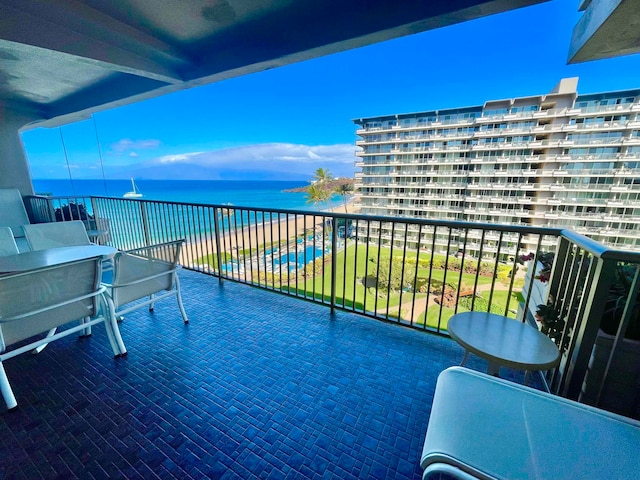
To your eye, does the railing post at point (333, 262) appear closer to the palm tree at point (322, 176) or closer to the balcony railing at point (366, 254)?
the balcony railing at point (366, 254)

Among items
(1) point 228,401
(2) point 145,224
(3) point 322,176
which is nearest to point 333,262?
(1) point 228,401

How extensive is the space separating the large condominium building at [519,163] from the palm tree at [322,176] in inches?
175

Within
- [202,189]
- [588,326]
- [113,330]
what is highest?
[588,326]

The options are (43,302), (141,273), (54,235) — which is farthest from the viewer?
(54,235)

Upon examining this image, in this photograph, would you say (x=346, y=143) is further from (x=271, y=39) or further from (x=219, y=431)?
(x=219, y=431)

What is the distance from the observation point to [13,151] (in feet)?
18.3

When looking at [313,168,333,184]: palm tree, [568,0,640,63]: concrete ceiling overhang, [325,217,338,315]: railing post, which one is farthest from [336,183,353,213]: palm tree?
[568,0,640,63]: concrete ceiling overhang

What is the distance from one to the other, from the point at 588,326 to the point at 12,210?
8.69m

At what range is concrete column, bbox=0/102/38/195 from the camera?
536 centimetres

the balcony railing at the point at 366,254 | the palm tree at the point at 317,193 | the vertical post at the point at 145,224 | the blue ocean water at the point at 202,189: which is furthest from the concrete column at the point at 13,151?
the blue ocean water at the point at 202,189

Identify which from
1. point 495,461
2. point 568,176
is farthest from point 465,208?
point 495,461

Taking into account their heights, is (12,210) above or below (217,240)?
above

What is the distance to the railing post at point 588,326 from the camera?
1.26 metres

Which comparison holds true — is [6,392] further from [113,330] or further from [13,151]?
[13,151]
